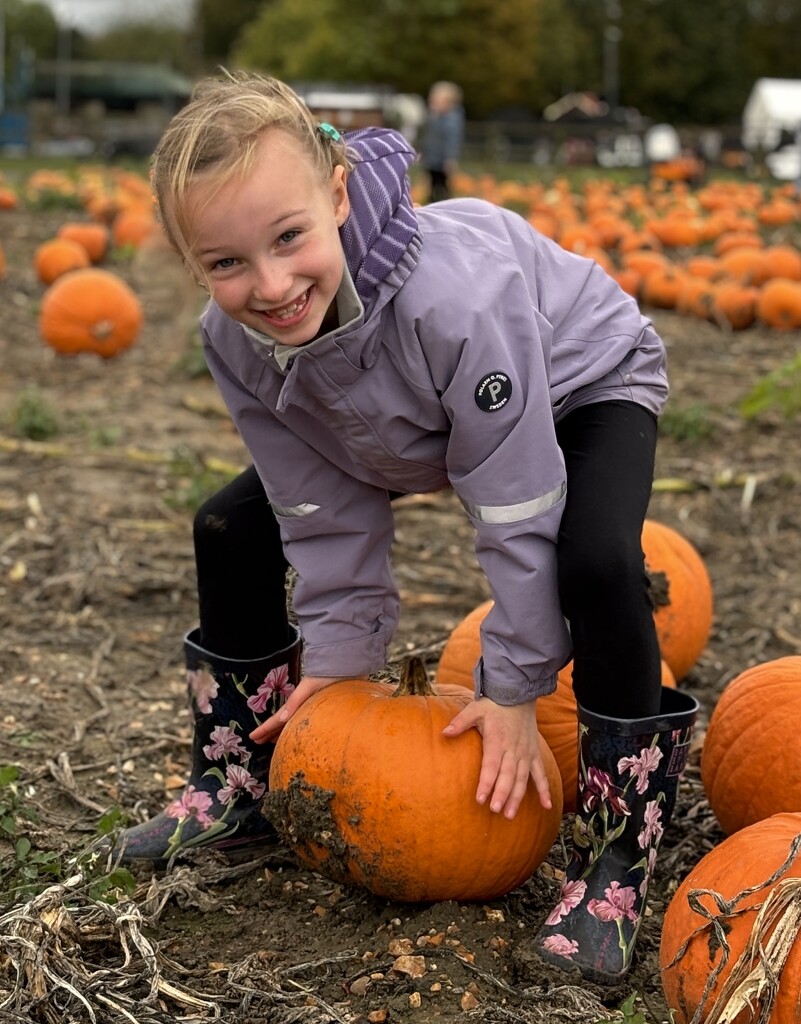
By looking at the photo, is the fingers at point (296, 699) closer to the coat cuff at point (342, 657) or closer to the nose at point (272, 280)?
the coat cuff at point (342, 657)

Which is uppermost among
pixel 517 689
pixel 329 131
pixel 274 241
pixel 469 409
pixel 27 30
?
pixel 329 131

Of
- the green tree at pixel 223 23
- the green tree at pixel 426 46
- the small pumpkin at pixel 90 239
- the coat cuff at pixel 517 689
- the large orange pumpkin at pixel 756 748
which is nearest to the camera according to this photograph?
the coat cuff at pixel 517 689

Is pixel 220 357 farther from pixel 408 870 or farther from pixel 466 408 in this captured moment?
pixel 408 870

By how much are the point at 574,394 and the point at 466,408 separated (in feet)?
1.24

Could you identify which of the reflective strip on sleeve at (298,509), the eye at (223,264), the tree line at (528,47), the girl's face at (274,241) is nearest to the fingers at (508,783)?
the reflective strip on sleeve at (298,509)

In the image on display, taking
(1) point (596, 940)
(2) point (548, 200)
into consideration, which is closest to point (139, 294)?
(2) point (548, 200)

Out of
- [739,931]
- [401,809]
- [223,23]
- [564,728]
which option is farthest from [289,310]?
[223,23]

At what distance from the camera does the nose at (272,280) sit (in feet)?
7.79

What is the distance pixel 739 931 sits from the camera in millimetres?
2248

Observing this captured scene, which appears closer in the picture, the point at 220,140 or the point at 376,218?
the point at 220,140

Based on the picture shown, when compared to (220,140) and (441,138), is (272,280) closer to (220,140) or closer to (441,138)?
(220,140)

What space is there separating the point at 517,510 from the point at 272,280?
601mm

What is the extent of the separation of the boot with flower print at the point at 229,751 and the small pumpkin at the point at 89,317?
18.8ft

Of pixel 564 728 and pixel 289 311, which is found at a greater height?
pixel 289 311
